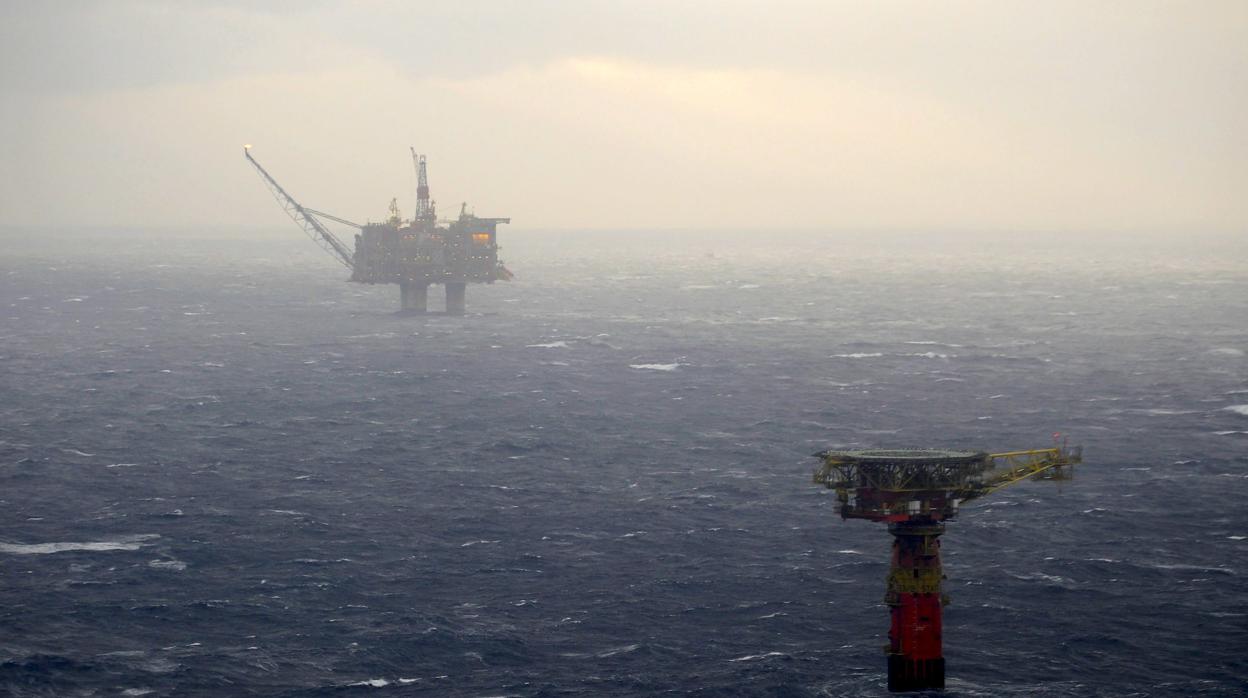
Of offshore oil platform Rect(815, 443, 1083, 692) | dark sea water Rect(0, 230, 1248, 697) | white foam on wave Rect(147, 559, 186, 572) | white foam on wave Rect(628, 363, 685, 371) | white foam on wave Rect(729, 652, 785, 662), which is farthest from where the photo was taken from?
white foam on wave Rect(628, 363, 685, 371)

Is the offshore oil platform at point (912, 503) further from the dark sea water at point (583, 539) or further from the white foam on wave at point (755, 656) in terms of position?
the white foam on wave at point (755, 656)

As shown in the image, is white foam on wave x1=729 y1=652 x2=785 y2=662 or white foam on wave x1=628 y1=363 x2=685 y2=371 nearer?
white foam on wave x1=729 y1=652 x2=785 y2=662

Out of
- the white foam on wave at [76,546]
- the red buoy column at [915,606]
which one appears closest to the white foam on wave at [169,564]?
the white foam on wave at [76,546]

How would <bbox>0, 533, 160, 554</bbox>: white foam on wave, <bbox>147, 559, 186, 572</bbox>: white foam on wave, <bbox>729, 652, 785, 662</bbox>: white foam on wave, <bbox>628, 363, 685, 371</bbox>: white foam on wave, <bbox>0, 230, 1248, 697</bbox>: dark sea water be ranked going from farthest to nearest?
<bbox>628, 363, 685, 371</bbox>: white foam on wave, <bbox>0, 533, 160, 554</bbox>: white foam on wave, <bbox>147, 559, 186, 572</bbox>: white foam on wave, <bbox>729, 652, 785, 662</bbox>: white foam on wave, <bbox>0, 230, 1248, 697</bbox>: dark sea water

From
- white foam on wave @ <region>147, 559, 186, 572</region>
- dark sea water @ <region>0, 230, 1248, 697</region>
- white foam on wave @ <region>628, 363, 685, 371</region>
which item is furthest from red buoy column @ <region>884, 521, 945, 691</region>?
white foam on wave @ <region>628, 363, 685, 371</region>

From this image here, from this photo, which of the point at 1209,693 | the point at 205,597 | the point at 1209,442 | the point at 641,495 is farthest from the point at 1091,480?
the point at 205,597

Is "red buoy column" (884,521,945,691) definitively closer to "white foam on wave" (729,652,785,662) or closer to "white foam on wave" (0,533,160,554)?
"white foam on wave" (729,652,785,662)
